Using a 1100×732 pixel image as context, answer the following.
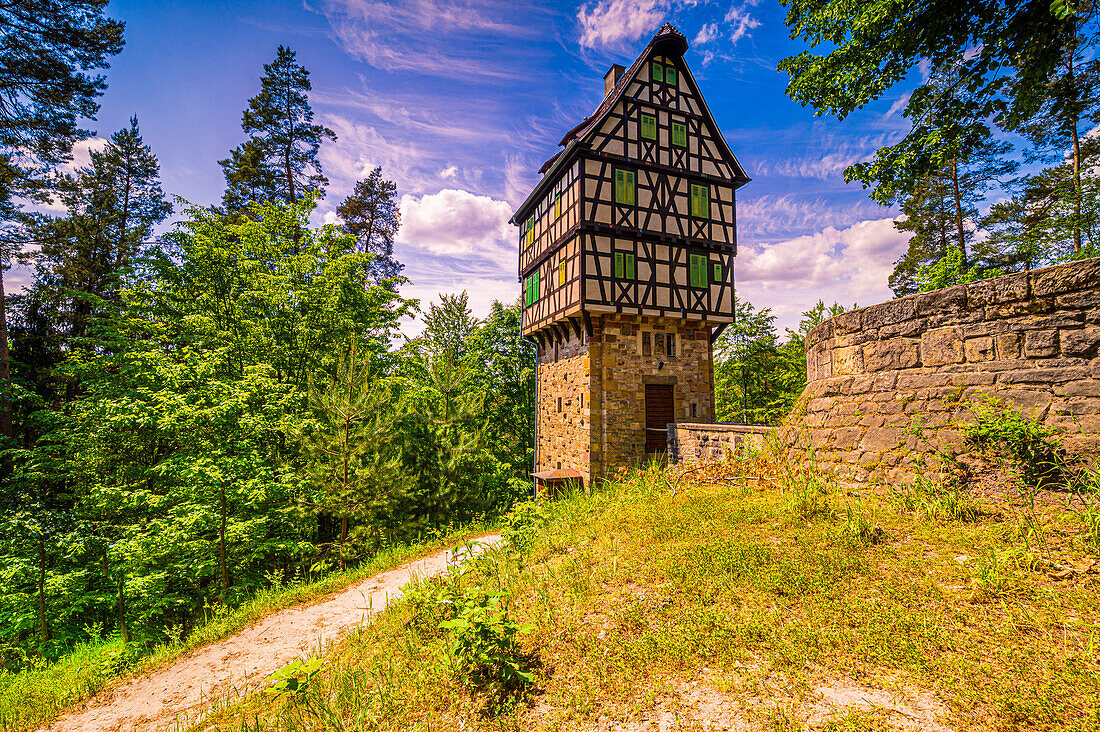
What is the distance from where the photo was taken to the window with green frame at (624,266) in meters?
13.6

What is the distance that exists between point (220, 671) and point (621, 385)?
11271 millimetres

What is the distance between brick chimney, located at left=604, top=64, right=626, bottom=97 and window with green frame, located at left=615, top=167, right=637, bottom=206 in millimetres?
4686

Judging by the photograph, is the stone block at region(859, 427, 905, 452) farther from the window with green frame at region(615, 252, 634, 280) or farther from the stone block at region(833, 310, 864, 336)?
the window with green frame at region(615, 252, 634, 280)

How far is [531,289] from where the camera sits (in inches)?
672

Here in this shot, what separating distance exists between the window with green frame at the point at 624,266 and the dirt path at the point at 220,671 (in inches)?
429

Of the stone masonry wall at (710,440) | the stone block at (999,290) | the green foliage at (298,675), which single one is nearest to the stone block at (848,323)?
the stone block at (999,290)

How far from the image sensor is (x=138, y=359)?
10.5 meters

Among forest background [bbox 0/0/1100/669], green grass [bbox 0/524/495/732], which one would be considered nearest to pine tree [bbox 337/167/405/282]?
forest background [bbox 0/0/1100/669]

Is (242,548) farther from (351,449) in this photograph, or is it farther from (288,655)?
(288,655)

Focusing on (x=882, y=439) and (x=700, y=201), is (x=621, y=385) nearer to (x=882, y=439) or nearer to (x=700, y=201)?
(x=700, y=201)

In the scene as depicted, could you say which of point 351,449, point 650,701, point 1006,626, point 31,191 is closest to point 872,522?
point 1006,626

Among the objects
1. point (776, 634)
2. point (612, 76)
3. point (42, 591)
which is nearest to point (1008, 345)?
point (776, 634)

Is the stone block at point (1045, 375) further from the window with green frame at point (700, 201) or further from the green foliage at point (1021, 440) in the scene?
the window with green frame at point (700, 201)

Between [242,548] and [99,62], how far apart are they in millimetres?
12893
